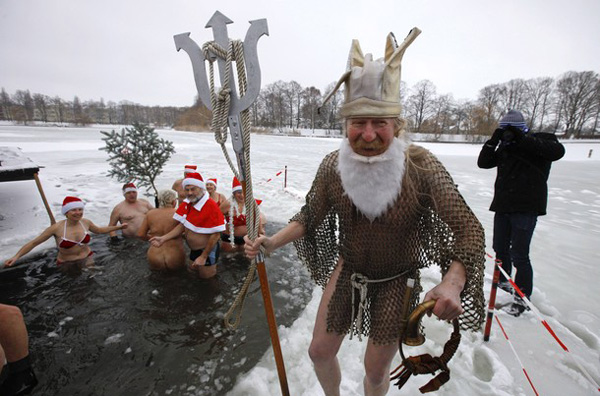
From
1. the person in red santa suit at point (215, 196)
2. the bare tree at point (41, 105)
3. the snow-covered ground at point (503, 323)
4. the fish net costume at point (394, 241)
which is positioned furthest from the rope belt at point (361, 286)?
the bare tree at point (41, 105)

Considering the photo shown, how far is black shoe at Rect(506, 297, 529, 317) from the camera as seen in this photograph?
10.1 feet

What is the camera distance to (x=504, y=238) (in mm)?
3291

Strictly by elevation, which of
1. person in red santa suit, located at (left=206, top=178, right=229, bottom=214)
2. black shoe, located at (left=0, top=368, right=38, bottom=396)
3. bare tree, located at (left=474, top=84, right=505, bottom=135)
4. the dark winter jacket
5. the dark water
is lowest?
the dark water

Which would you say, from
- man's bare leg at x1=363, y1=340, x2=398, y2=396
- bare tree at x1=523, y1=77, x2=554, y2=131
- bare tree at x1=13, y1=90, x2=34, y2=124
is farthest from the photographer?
bare tree at x1=13, y1=90, x2=34, y2=124

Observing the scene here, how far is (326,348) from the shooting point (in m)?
1.76

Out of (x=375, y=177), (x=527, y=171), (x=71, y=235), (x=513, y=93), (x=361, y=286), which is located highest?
(x=513, y=93)

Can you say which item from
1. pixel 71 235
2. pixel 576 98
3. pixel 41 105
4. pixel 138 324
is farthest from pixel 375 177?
pixel 41 105

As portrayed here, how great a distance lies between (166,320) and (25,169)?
447 cm

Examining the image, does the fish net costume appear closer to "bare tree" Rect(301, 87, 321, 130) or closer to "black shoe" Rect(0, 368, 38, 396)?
"black shoe" Rect(0, 368, 38, 396)

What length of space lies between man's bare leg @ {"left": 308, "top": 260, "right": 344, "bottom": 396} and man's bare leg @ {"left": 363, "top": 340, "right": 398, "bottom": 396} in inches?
7.6

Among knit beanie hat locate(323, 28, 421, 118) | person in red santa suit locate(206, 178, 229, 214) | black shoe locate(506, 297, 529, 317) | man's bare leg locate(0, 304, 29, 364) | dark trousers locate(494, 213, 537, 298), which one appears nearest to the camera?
knit beanie hat locate(323, 28, 421, 118)

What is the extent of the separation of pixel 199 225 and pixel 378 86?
3.15m

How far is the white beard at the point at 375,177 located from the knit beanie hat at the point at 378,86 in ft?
0.61

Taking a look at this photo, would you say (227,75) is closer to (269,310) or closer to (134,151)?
(269,310)
